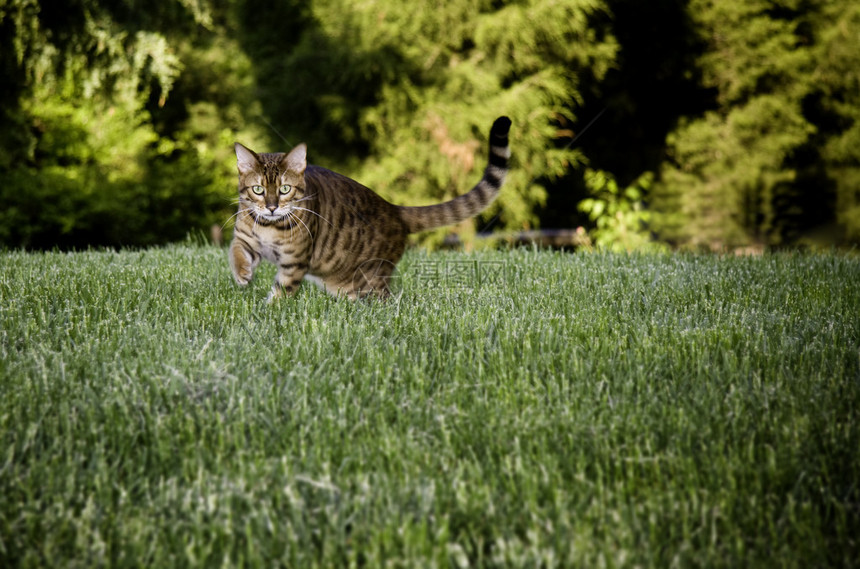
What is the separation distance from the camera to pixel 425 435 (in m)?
2.21

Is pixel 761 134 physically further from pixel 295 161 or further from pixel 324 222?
pixel 295 161

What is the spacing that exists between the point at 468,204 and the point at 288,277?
123 cm

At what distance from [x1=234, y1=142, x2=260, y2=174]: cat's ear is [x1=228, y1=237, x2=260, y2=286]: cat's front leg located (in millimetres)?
452

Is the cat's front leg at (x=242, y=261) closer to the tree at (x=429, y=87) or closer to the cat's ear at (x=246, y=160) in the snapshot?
the cat's ear at (x=246, y=160)

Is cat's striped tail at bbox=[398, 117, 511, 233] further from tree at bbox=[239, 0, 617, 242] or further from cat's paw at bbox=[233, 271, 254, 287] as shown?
tree at bbox=[239, 0, 617, 242]

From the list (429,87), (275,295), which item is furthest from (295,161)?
(429,87)

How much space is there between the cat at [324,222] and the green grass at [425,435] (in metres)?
0.44

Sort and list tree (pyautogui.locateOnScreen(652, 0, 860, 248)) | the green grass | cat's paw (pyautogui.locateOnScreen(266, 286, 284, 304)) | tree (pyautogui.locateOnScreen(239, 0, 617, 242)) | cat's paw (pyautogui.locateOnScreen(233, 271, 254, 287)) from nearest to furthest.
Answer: the green grass < cat's paw (pyautogui.locateOnScreen(266, 286, 284, 304)) < cat's paw (pyautogui.locateOnScreen(233, 271, 254, 287)) < tree (pyautogui.locateOnScreen(239, 0, 617, 242)) < tree (pyautogui.locateOnScreen(652, 0, 860, 248))

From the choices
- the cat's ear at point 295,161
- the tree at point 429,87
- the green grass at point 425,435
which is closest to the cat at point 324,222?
the cat's ear at point 295,161

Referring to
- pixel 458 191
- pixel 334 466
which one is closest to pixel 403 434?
pixel 334 466

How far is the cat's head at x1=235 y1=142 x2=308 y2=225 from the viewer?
3.92 m

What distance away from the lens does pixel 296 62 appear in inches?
442

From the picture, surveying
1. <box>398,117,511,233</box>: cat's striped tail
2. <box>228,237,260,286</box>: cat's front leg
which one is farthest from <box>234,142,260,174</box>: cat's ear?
<box>398,117,511,233</box>: cat's striped tail

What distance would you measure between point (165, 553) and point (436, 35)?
10583 millimetres
